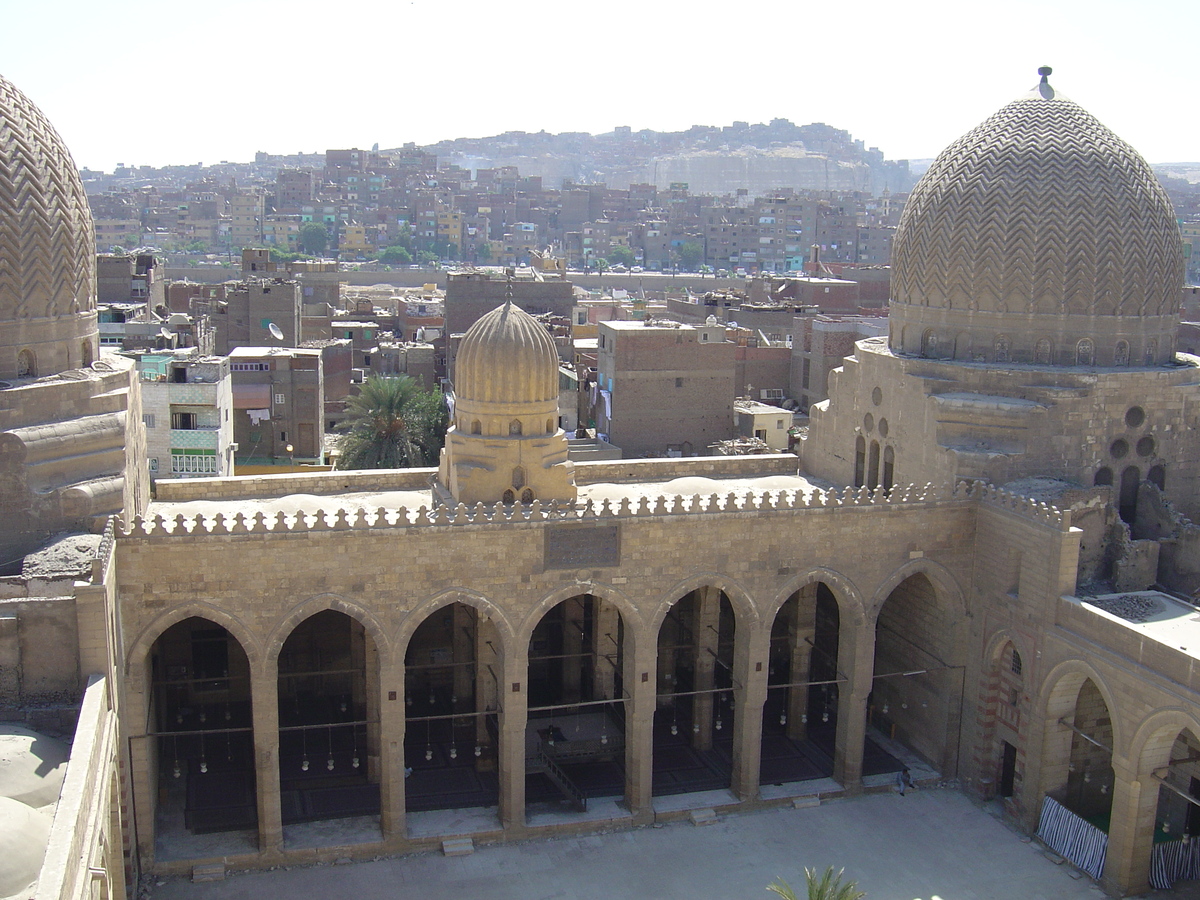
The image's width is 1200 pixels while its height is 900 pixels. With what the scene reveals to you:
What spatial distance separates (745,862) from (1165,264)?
50.1 ft

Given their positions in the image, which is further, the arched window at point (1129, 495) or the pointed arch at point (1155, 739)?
the arched window at point (1129, 495)

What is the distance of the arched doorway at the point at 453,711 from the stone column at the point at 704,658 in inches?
174

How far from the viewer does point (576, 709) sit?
26797mm

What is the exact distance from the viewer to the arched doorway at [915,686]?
24.6 meters

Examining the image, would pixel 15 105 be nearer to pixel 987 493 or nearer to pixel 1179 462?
pixel 987 493

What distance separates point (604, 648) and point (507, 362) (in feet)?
23.9

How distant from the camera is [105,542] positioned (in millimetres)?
18969

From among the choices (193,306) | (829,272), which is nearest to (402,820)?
(193,306)

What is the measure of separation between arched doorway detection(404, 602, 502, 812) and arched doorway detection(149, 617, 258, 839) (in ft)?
11.3

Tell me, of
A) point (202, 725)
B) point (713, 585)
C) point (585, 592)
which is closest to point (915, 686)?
point (713, 585)

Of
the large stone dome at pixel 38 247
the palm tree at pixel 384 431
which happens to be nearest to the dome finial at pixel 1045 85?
the large stone dome at pixel 38 247

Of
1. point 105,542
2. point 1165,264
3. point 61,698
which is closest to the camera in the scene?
point 61,698

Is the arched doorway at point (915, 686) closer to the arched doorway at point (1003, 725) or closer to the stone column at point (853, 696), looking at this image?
the stone column at point (853, 696)

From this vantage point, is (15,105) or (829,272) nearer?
(15,105)
